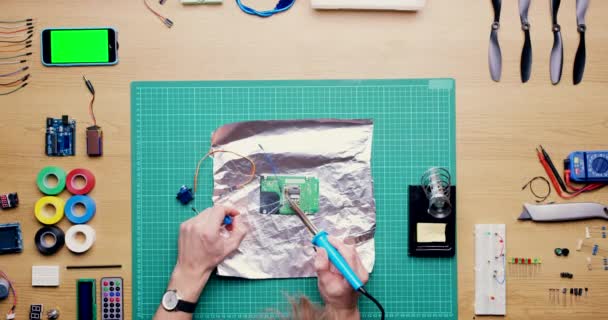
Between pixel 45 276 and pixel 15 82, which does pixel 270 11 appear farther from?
pixel 45 276

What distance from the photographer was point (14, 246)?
1249mm

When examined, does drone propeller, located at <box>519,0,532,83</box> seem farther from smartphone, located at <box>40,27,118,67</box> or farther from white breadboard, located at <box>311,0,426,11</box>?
smartphone, located at <box>40,27,118,67</box>

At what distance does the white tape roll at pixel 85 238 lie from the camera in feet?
4.06

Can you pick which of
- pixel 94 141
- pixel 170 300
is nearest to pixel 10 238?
pixel 94 141

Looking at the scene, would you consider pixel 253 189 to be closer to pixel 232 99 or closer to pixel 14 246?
pixel 232 99

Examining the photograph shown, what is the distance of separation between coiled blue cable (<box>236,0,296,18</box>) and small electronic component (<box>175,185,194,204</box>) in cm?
49

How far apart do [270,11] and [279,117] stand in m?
0.28

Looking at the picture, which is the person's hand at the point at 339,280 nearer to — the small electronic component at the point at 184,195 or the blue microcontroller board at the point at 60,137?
the small electronic component at the point at 184,195

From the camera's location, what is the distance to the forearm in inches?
46.6

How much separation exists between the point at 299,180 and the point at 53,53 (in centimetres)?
74

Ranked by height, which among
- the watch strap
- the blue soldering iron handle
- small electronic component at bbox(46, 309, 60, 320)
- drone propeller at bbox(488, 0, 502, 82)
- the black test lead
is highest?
drone propeller at bbox(488, 0, 502, 82)

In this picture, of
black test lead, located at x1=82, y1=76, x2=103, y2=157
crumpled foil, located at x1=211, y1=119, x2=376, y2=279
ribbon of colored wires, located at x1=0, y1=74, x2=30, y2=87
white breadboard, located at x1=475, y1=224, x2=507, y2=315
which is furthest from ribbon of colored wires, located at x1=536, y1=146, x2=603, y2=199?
ribbon of colored wires, located at x1=0, y1=74, x2=30, y2=87

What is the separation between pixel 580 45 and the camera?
4.07 ft

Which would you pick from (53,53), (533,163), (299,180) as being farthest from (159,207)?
(533,163)
